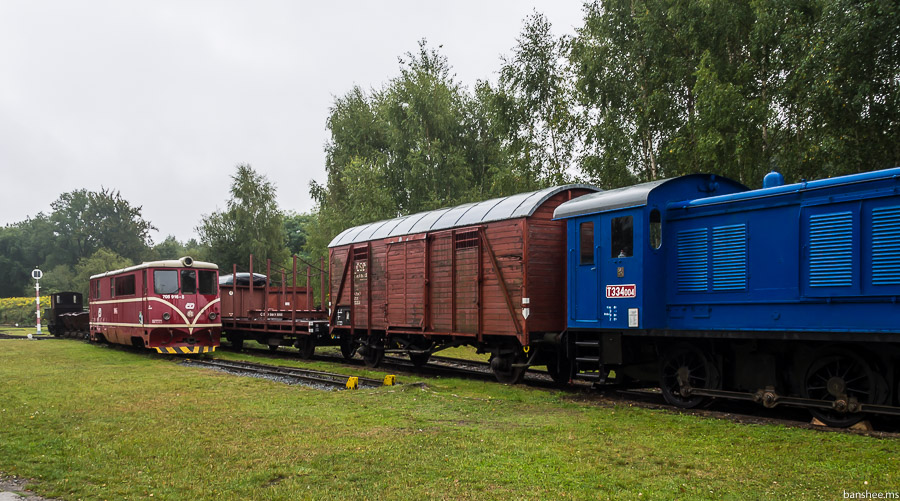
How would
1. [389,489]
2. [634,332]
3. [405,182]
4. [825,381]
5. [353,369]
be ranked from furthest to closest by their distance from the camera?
[405,182] < [353,369] < [634,332] < [825,381] < [389,489]

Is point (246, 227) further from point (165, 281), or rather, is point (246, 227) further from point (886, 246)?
point (886, 246)

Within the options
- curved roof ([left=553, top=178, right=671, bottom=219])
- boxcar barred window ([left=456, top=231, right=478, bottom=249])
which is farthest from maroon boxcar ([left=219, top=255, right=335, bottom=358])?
curved roof ([left=553, top=178, right=671, bottom=219])

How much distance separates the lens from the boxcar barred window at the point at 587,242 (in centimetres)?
1277

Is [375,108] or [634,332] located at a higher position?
[375,108]

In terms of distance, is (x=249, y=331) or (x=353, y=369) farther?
(x=249, y=331)

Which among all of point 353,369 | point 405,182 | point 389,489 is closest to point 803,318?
point 389,489

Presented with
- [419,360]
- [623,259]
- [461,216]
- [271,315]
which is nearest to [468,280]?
[461,216]

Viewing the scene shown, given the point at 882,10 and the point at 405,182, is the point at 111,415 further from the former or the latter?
the point at 405,182

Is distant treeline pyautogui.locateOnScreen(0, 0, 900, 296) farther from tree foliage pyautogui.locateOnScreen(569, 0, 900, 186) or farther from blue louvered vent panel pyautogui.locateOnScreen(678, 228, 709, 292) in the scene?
blue louvered vent panel pyautogui.locateOnScreen(678, 228, 709, 292)

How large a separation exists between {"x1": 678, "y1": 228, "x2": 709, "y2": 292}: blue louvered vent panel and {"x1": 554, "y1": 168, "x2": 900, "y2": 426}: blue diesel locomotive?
2 centimetres

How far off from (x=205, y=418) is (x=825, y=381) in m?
8.99

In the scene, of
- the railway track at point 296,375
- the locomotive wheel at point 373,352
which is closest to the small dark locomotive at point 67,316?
the railway track at point 296,375

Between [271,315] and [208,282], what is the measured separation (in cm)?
249

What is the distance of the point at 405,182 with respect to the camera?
39.6 metres
